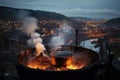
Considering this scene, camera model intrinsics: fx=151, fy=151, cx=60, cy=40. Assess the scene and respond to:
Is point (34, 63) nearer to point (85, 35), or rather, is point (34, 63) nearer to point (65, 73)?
point (65, 73)

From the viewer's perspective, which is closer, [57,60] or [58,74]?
[58,74]

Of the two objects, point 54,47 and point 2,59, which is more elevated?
point 54,47

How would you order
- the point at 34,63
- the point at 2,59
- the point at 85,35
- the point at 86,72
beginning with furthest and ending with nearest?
the point at 85,35 < the point at 2,59 < the point at 34,63 < the point at 86,72

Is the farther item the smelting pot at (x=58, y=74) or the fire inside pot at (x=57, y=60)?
the fire inside pot at (x=57, y=60)

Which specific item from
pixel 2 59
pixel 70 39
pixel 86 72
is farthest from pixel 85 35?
pixel 86 72

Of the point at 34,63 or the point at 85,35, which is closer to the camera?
the point at 34,63

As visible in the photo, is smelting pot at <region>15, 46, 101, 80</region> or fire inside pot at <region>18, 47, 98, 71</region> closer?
smelting pot at <region>15, 46, 101, 80</region>

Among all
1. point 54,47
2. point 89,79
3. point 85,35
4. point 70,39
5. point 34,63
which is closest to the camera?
point 89,79

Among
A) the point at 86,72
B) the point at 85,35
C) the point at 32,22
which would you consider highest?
the point at 32,22
